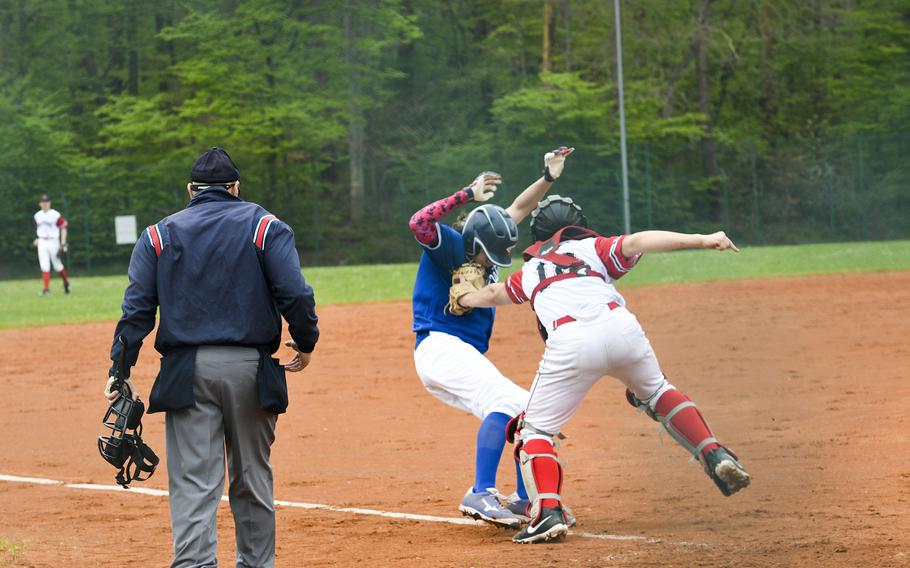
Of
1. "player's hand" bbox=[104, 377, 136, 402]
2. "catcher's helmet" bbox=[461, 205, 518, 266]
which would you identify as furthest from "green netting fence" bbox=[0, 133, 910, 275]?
"player's hand" bbox=[104, 377, 136, 402]

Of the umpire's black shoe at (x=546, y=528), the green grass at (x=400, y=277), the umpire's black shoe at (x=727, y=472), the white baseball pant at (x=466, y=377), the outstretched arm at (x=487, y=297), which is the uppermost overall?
the outstretched arm at (x=487, y=297)

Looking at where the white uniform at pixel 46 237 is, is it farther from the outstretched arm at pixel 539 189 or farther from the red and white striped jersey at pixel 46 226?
the outstretched arm at pixel 539 189

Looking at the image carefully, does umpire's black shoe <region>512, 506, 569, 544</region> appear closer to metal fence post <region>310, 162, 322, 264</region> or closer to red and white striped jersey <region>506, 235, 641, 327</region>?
red and white striped jersey <region>506, 235, 641, 327</region>

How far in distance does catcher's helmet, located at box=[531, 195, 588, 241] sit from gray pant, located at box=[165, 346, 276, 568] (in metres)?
2.03

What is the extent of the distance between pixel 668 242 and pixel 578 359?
752 millimetres

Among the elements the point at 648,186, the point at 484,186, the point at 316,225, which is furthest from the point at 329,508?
the point at 648,186

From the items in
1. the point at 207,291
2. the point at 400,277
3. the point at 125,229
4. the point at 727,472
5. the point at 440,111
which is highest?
the point at 440,111

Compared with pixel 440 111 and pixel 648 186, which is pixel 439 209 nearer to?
pixel 648 186

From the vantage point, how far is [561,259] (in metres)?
6.10

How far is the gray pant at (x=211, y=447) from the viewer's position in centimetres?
472

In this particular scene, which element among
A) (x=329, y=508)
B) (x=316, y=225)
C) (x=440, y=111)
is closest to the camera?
(x=329, y=508)

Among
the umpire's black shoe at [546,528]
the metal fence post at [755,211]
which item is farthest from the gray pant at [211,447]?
the metal fence post at [755,211]

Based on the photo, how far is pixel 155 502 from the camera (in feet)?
25.8

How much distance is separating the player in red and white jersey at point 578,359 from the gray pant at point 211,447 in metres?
1.62
